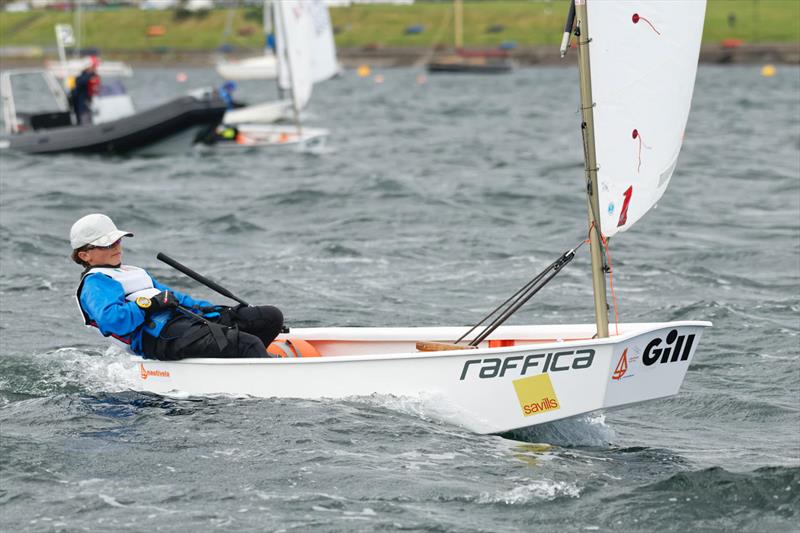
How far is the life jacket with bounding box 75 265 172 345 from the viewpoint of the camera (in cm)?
682

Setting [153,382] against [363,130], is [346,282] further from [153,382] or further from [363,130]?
[363,130]

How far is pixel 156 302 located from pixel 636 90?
Result: 2771mm

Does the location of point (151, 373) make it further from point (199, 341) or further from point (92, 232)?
point (92, 232)

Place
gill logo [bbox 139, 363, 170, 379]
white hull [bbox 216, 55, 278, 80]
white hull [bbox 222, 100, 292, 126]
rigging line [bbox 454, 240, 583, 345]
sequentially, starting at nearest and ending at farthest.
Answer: rigging line [bbox 454, 240, 583, 345]
gill logo [bbox 139, 363, 170, 379]
white hull [bbox 222, 100, 292, 126]
white hull [bbox 216, 55, 278, 80]

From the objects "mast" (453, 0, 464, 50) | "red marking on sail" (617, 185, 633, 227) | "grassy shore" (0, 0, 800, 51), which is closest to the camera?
"red marking on sail" (617, 185, 633, 227)

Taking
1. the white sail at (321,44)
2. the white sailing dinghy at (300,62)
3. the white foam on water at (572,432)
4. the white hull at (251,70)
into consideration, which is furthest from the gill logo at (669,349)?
the white hull at (251,70)

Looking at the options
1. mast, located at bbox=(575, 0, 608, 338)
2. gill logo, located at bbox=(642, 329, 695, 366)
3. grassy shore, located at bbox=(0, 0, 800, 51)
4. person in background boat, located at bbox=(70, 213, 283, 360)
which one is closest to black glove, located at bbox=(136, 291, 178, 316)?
person in background boat, located at bbox=(70, 213, 283, 360)

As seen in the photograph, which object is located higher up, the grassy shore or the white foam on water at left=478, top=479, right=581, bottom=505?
the white foam on water at left=478, top=479, right=581, bottom=505

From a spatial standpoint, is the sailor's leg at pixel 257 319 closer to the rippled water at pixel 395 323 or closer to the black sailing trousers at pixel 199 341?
the black sailing trousers at pixel 199 341

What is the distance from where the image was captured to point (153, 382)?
7043 millimetres

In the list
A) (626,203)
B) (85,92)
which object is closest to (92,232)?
(626,203)

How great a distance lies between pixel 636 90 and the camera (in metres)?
6.08

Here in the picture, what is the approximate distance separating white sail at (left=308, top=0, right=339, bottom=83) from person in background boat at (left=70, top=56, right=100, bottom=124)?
4.21 m

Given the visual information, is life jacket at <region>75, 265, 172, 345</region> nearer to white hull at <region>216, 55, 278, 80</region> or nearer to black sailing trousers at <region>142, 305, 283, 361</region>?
black sailing trousers at <region>142, 305, 283, 361</region>
